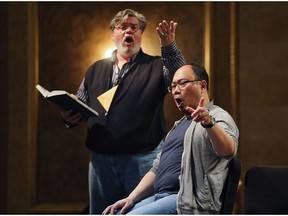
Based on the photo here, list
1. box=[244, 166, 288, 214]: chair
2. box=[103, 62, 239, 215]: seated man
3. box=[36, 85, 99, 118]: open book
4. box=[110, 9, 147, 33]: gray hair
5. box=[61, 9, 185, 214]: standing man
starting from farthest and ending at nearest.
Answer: box=[110, 9, 147, 33]: gray hair → box=[61, 9, 185, 214]: standing man → box=[36, 85, 99, 118]: open book → box=[244, 166, 288, 214]: chair → box=[103, 62, 239, 215]: seated man

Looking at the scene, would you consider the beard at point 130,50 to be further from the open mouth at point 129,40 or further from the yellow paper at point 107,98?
the yellow paper at point 107,98

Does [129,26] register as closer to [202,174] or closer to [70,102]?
[70,102]

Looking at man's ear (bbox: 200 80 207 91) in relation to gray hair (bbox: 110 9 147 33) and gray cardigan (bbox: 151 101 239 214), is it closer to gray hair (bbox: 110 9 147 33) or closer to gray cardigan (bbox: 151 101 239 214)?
gray cardigan (bbox: 151 101 239 214)

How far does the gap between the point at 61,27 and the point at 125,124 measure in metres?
2.56

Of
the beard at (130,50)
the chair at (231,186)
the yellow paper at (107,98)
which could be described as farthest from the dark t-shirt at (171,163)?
the beard at (130,50)

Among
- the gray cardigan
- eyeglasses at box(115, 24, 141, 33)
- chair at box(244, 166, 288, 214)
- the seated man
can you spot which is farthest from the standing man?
chair at box(244, 166, 288, 214)

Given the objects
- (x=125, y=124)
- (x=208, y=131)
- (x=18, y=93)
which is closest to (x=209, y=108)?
(x=208, y=131)

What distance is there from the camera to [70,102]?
11.4ft

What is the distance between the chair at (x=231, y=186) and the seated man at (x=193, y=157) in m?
0.03

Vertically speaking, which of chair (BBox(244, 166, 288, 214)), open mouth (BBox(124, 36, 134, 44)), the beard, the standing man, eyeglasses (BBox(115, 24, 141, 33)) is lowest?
chair (BBox(244, 166, 288, 214))

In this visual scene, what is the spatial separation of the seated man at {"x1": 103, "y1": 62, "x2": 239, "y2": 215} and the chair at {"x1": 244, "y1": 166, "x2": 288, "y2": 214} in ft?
0.52

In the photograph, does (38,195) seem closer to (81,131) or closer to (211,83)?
(81,131)

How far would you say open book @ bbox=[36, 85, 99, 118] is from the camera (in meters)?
3.42

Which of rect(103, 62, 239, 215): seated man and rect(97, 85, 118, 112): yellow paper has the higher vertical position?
rect(97, 85, 118, 112): yellow paper
